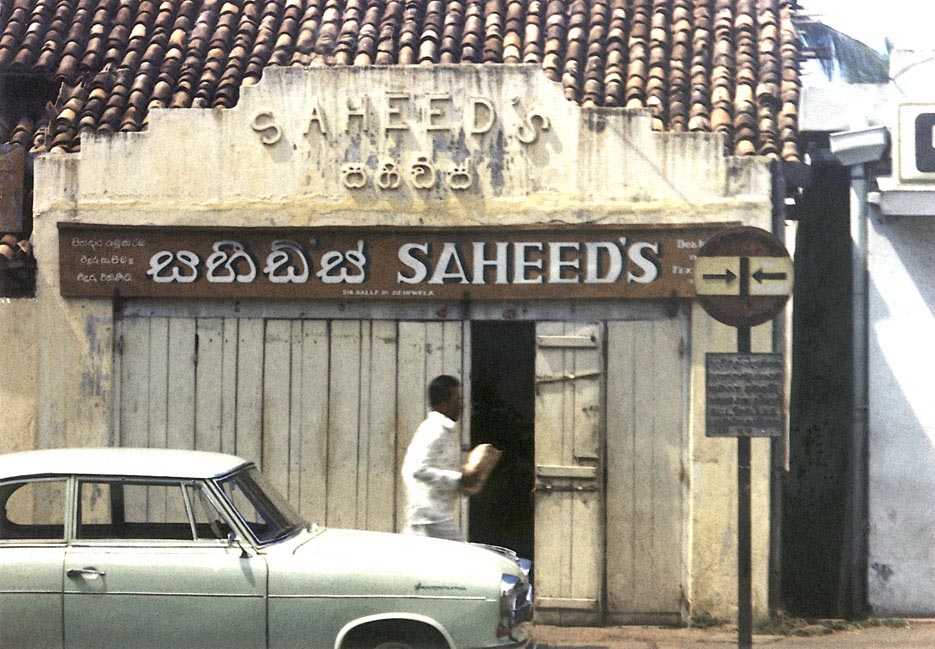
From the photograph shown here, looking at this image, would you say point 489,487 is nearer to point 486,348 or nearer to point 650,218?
point 486,348

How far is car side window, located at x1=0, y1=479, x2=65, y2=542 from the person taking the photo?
6484 mm

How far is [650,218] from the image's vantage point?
9.42 metres

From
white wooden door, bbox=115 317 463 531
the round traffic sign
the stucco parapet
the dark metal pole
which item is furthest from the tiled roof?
Result: the dark metal pole

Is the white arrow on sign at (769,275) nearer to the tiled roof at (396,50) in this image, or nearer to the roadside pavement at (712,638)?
the tiled roof at (396,50)

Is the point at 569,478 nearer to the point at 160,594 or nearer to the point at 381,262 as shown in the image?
the point at 381,262

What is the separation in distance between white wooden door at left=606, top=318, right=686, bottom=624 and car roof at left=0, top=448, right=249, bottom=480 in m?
3.59

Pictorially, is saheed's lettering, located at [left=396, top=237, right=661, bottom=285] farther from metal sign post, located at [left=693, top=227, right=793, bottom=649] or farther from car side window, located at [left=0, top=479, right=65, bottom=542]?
car side window, located at [left=0, top=479, right=65, bottom=542]

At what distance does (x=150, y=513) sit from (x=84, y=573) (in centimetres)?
47

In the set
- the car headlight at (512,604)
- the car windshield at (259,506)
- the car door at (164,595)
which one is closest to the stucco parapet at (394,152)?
the car windshield at (259,506)

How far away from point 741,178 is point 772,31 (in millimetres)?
2073

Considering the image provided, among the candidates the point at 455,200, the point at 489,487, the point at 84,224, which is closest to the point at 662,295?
the point at 455,200

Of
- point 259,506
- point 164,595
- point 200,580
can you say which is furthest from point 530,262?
→ point 164,595

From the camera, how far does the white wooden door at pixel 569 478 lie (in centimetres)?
938

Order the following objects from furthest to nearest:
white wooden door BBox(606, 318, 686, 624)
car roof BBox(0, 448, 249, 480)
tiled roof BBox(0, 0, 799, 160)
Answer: tiled roof BBox(0, 0, 799, 160)
white wooden door BBox(606, 318, 686, 624)
car roof BBox(0, 448, 249, 480)
